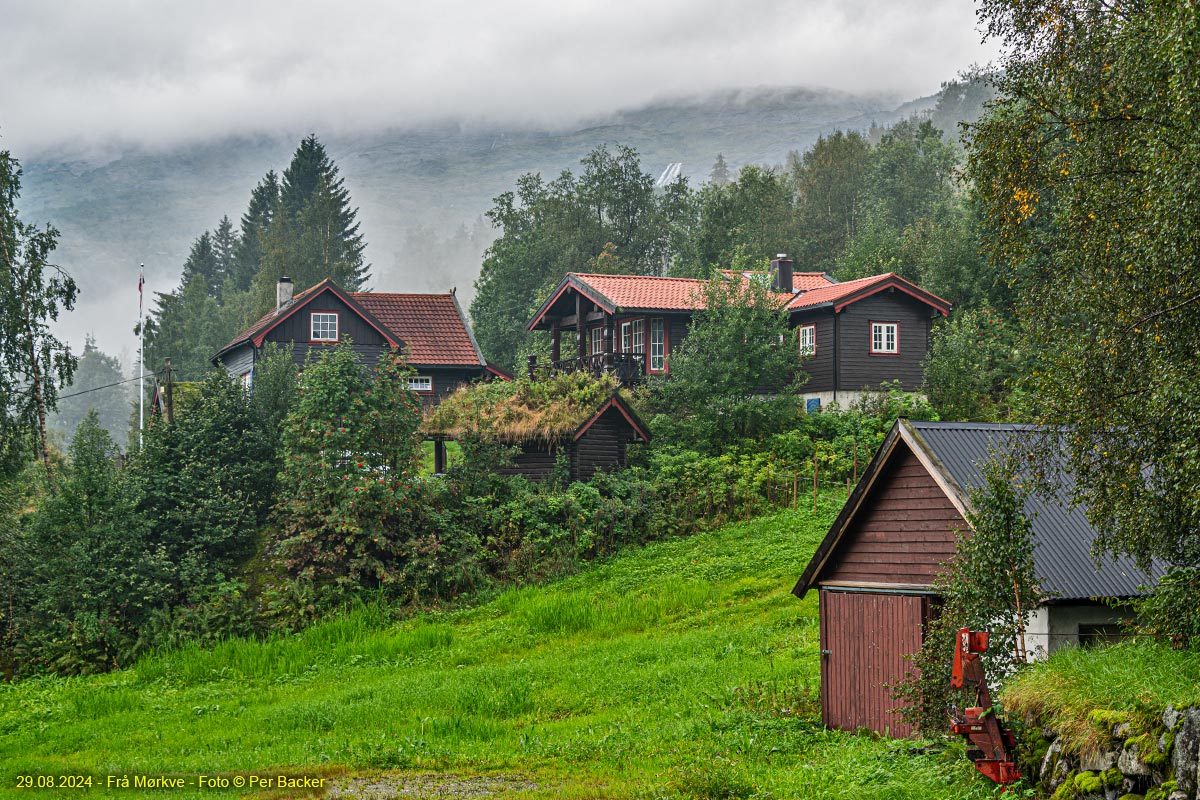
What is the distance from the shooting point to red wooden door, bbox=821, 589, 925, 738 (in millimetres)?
16734

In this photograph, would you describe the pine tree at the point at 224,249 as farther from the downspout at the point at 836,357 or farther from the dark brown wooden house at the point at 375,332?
the downspout at the point at 836,357

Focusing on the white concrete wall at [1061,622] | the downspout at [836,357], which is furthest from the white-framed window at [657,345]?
the white concrete wall at [1061,622]

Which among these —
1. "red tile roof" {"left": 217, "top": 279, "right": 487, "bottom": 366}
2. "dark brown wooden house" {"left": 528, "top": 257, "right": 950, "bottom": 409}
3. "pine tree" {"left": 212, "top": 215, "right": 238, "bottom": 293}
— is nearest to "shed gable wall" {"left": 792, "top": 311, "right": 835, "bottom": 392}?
"dark brown wooden house" {"left": 528, "top": 257, "right": 950, "bottom": 409}

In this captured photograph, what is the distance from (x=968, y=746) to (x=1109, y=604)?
3.80 m

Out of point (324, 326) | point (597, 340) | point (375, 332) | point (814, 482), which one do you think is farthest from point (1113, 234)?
point (324, 326)

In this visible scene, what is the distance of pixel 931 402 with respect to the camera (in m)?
42.2

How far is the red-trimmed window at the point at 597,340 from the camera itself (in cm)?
5182

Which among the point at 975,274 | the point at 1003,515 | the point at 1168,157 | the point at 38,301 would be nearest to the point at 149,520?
the point at 38,301

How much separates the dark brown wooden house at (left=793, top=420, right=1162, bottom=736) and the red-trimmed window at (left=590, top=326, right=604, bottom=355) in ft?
110

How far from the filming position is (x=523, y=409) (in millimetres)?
37188

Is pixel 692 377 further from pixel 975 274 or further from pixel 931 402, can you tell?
pixel 975 274

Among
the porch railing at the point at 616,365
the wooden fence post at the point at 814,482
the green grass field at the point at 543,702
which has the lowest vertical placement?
the green grass field at the point at 543,702

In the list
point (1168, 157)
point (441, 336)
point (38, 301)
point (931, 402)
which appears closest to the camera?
point (1168, 157)

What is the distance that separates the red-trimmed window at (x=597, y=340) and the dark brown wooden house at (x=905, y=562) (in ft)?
110
